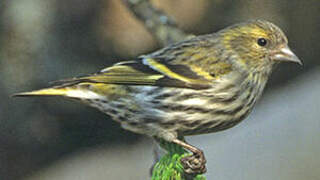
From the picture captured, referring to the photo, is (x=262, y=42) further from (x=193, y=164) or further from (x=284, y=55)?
(x=193, y=164)

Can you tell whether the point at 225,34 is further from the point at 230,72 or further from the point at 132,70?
the point at 132,70

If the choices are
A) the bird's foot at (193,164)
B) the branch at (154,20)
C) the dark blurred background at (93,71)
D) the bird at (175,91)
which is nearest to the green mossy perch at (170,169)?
the bird's foot at (193,164)

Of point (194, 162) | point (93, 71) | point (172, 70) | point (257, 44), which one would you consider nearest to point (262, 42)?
point (257, 44)

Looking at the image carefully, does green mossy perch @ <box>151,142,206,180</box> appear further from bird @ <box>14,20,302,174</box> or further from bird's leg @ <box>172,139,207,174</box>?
bird @ <box>14,20,302,174</box>

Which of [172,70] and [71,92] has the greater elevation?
[172,70]

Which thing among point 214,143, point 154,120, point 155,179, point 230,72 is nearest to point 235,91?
point 230,72

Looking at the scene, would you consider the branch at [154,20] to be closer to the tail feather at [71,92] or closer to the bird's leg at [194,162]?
the tail feather at [71,92]
